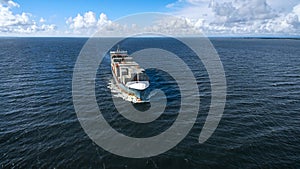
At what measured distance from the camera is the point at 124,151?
38.2m

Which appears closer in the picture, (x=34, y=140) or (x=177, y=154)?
(x=177, y=154)

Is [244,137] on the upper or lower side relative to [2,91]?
lower

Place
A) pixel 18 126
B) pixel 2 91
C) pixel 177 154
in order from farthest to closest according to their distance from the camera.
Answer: pixel 2 91, pixel 18 126, pixel 177 154

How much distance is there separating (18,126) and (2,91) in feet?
98.0

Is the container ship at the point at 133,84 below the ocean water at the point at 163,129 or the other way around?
the other way around

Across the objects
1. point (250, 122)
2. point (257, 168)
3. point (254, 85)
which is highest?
point (254, 85)

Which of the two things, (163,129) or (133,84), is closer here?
(163,129)

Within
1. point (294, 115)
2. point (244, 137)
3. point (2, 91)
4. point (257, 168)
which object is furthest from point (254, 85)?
point (2, 91)

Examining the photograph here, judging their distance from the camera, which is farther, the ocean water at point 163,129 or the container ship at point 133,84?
the container ship at point 133,84

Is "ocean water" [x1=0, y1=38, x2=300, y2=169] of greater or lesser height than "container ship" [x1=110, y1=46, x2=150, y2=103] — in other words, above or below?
below

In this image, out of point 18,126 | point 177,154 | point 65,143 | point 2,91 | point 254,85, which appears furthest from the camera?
point 254,85

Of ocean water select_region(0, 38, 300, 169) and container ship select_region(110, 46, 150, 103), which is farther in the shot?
container ship select_region(110, 46, 150, 103)

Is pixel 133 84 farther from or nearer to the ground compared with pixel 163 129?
farther from the ground

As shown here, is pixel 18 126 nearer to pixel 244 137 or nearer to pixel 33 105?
pixel 33 105
